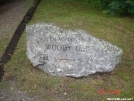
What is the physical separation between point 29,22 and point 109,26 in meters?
2.49

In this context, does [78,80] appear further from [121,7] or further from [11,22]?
[121,7]

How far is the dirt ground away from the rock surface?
728mm

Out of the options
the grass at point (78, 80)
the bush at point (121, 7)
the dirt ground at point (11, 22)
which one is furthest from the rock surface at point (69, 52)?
the bush at point (121, 7)

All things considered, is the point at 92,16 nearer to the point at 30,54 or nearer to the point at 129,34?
the point at 129,34

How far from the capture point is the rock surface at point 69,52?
481cm

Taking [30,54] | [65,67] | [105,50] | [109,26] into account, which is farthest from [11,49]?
[109,26]

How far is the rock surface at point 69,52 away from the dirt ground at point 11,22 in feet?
2.39

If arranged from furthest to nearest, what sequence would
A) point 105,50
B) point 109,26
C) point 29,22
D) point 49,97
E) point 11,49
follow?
point 29,22, point 109,26, point 11,49, point 105,50, point 49,97

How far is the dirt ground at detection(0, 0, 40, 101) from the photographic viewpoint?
177 inches

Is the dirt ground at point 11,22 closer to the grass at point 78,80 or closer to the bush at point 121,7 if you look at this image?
the grass at point 78,80

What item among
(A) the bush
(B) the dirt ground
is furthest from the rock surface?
(A) the bush

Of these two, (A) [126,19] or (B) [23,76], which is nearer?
(B) [23,76]

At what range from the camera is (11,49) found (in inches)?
245

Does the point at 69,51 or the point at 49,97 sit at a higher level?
the point at 69,51
